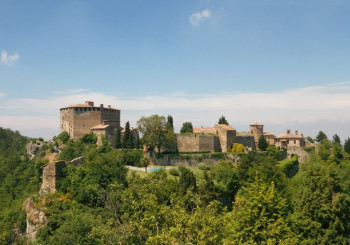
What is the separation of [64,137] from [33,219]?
1113 inches

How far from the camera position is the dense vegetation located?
14.2 meters

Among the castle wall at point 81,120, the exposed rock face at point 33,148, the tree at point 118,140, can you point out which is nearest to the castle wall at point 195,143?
the tree at point 118,140

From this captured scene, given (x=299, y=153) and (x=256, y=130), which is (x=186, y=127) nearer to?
(x=256, y=130)

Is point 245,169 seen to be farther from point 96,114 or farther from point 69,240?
point 96,114

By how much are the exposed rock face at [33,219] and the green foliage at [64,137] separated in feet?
84.0

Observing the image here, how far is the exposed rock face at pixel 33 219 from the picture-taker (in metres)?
26.6

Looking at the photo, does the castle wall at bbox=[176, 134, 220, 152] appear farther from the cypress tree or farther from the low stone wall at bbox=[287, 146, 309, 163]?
the low stone wall at bbox=[287, 146, 309, 163]

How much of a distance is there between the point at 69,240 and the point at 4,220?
19693 millimetres

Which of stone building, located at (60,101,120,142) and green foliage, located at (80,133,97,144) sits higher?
stone building, located at (60,101,120,142)

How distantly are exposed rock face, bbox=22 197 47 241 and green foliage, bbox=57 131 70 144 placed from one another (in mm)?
25605

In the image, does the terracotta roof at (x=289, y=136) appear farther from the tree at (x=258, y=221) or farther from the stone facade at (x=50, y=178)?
the stone facade at (x=50, y=178)

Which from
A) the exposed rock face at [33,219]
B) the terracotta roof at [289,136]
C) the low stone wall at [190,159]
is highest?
the terracotta roof at [289,136]

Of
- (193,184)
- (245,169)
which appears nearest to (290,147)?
(245,169)

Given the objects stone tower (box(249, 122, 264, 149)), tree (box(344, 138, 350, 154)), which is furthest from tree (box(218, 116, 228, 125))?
tree (box(344, 138, 350, 154))
